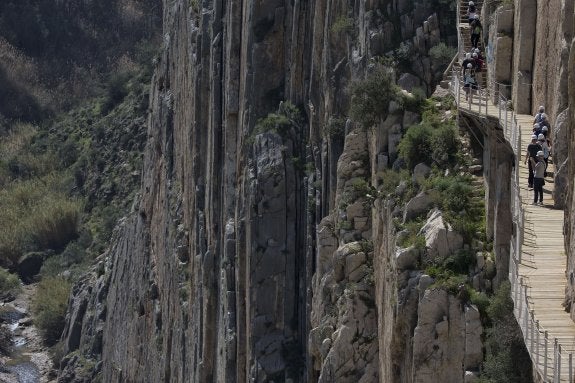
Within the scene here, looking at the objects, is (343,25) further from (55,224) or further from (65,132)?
(65,132)

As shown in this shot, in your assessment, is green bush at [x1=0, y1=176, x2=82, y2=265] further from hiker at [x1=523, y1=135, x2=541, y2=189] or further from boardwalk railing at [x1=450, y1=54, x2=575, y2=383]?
hiker at [x1=523, y1=135, x2=541, y2=189]

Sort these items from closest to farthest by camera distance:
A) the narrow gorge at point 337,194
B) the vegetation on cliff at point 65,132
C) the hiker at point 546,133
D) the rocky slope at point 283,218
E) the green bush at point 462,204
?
the hiker at point 546,133
the narrow gorge at point 337,194
the green bush at point 462,204
the rocky slope at point 283,218
the vegetation on cliff at point 65,132

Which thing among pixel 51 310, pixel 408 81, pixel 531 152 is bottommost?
pixel 51 310

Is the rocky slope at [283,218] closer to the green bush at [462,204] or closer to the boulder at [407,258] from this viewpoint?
the boulder at [407,258]

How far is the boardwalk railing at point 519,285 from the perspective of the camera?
2670 centimetres

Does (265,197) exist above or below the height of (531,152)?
below

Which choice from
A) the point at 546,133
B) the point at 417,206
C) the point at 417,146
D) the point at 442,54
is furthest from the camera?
the point at 442,54

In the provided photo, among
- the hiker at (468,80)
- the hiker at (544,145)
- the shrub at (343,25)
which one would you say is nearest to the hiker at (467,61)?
the hiker at (468,80)

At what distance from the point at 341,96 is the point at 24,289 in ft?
283

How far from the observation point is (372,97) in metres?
46.7

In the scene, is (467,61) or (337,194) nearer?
(467,61)

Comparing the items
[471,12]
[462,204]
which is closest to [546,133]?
[462,204]

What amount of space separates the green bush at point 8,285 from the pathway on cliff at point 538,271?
329 feet

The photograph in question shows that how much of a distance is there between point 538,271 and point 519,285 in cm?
71
